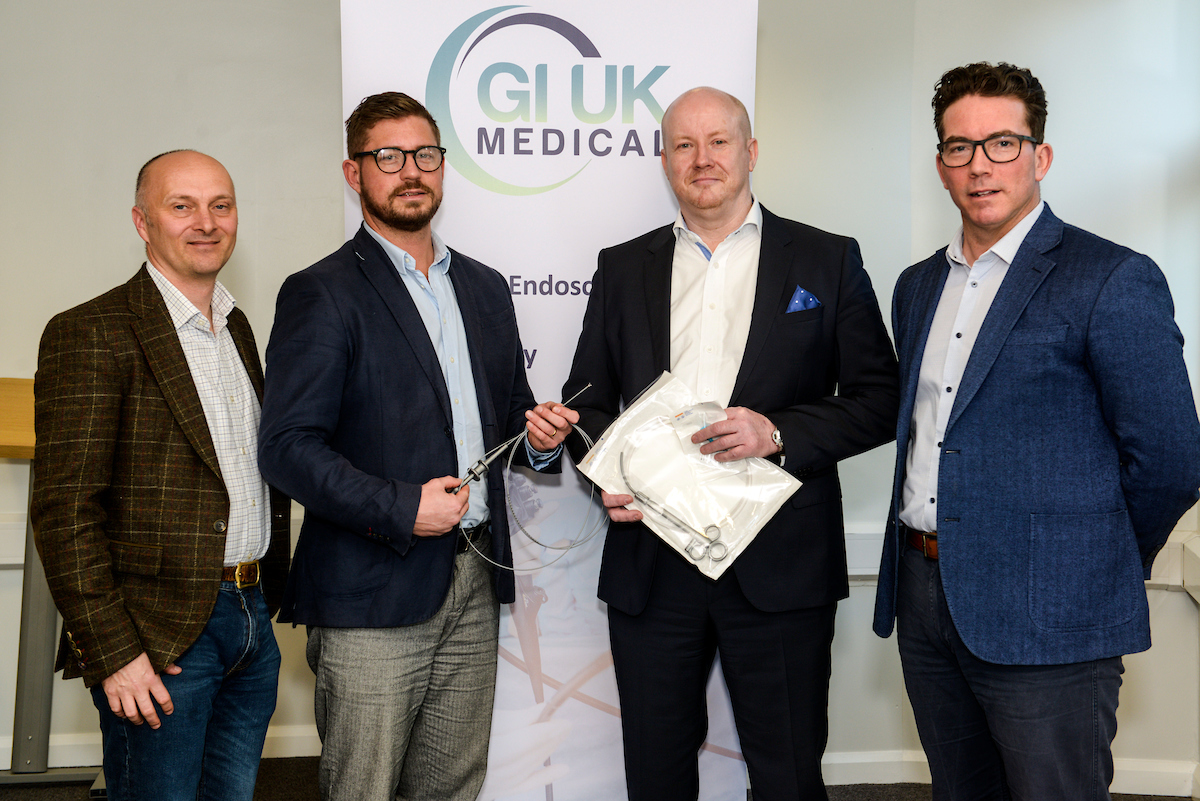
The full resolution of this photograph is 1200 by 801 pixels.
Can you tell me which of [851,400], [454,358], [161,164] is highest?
[161,164]

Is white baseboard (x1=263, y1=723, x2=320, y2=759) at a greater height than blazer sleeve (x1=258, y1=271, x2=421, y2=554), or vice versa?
blazer sleeve (x1=258, y1=271, x2=421, y2=554)

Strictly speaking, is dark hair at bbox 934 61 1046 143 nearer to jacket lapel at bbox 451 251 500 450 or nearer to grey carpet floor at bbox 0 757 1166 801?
jacket lapel at bbox 451 251 500 450

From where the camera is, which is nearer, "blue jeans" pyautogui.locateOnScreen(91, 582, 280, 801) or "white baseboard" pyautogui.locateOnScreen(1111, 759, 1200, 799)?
"blue jeans" pyautogui.locateOnScreen(91, 582, 280, 801)

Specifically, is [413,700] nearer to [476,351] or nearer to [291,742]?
[476,351]

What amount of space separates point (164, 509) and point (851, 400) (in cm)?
169

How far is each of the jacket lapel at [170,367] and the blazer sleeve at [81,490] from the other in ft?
0.28

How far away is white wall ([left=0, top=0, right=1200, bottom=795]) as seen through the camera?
3.27 m

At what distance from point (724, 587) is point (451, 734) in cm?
84

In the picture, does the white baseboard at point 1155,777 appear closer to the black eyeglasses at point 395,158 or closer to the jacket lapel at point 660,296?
the jacket lapel at point 660,296

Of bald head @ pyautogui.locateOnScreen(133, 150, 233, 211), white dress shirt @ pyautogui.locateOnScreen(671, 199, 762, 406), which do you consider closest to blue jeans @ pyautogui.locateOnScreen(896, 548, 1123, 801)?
white dress shirt @ pyautogui.locateOnScreen(671, 199, 762, 406)

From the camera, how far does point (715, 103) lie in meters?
2.35

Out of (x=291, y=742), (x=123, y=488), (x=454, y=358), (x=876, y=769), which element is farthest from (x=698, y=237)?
(x=291, y=742)

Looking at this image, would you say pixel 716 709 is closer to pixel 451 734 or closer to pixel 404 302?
pixel 451 734

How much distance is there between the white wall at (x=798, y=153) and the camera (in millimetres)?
3273
